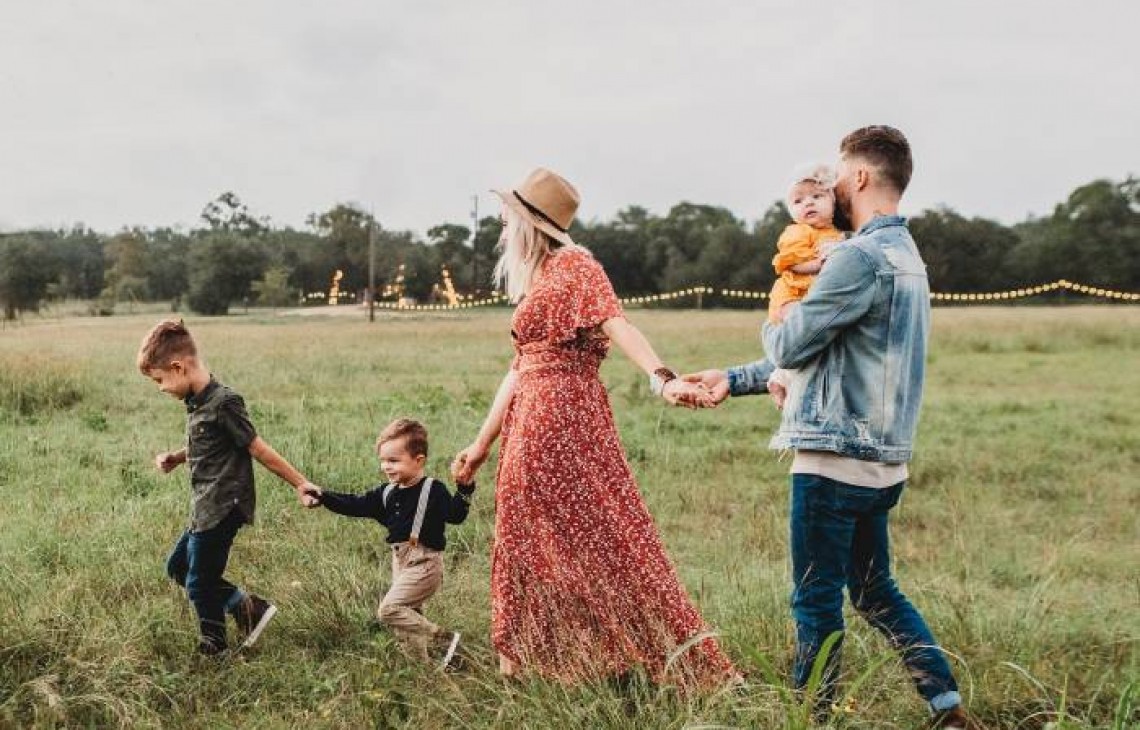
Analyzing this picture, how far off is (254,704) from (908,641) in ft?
7.63

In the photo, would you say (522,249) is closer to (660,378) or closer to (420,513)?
(660,378)

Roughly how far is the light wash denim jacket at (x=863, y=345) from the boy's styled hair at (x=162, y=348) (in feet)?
7.85

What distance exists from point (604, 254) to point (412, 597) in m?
63.1

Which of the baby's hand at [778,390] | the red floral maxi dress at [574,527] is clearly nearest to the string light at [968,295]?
the red floral maxi dress at [574,527]

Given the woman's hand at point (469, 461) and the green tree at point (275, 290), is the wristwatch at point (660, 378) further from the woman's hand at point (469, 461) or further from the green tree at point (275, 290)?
the green tree at point (275, 290)

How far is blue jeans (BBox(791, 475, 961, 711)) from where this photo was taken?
3.05 metres

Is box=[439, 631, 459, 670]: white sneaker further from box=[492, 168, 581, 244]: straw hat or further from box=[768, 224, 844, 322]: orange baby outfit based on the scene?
box=[768, 224, 844, 322]: orange baby outfit

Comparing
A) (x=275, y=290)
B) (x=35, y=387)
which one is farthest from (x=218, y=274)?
(x=35, y=387)

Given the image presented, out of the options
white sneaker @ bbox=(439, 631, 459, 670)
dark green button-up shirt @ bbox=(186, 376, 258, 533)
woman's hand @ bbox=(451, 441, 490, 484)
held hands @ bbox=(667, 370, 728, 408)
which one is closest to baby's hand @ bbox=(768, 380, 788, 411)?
held hands @ bbox=(667, 370, 728, 408)

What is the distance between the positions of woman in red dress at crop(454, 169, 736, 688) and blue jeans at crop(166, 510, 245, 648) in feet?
4.07

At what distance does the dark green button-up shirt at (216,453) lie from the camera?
405cm

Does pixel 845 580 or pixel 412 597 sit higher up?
pixel 845 580

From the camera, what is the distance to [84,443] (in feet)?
28.5

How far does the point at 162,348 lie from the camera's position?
3.97m
